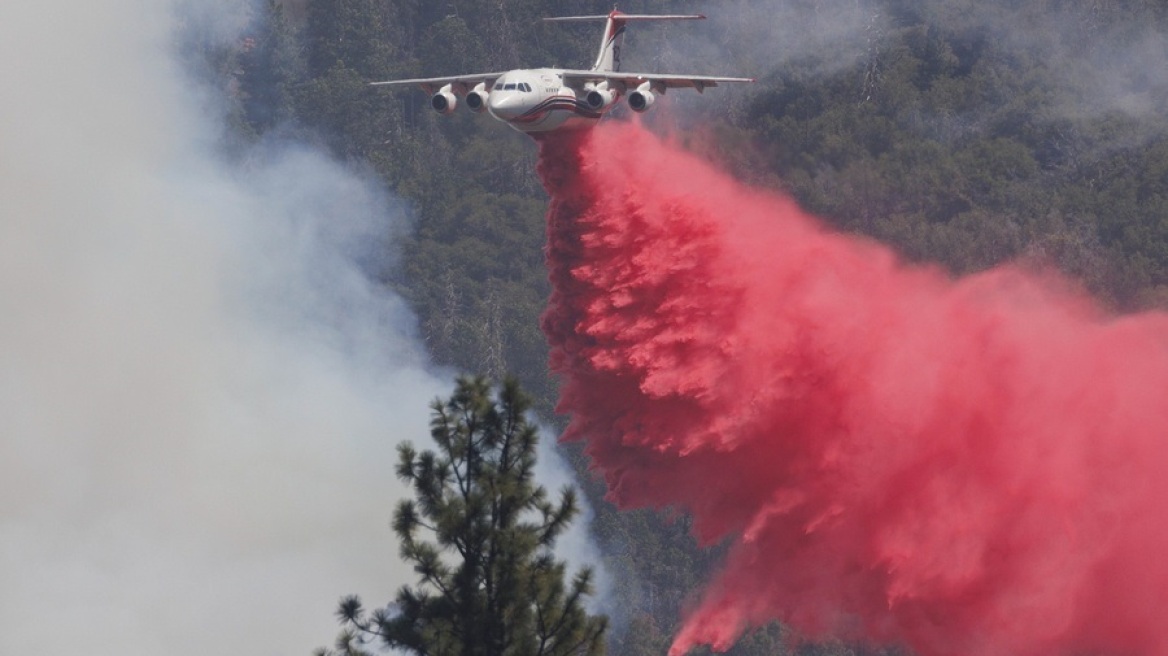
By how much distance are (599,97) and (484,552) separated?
18.0 meters

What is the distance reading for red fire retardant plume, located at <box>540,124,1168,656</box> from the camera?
58.0 metres

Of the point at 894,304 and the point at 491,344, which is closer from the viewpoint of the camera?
the point at 894,304

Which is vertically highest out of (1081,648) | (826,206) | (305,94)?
(305,94)

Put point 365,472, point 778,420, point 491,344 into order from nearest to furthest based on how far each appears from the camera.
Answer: point 778,420, point 365,472, point 491,344

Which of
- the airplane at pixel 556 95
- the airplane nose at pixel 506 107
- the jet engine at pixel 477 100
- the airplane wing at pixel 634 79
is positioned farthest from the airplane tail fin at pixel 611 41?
the airplane nose at pixel 506 107

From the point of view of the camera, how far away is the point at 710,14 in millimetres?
103500

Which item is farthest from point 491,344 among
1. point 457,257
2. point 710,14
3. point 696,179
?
point 696,179

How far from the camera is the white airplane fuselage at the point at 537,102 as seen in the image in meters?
58.0

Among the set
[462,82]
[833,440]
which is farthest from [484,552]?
[462,82]

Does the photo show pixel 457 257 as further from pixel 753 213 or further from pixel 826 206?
pixel 753 213

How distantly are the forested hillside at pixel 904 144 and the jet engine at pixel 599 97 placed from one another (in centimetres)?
3153

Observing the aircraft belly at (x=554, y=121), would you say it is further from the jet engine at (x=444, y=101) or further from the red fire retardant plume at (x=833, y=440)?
the jet engine at (x=444, y=101)

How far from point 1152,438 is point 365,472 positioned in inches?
1343

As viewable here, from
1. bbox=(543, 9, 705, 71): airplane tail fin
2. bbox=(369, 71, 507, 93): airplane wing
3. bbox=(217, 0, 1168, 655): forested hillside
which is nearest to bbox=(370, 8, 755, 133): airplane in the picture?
bbox=(369, 71, 507, 93): airplane wing
